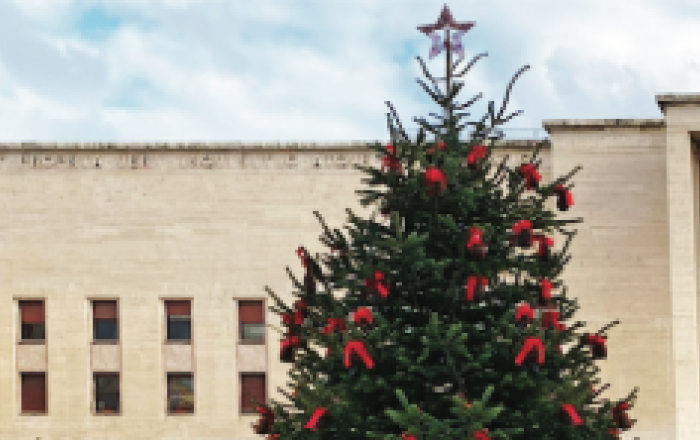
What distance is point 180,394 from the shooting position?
26.6 m

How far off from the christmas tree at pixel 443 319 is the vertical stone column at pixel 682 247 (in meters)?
12.4

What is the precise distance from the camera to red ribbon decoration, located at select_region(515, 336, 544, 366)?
1055 cm

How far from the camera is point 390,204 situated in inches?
458

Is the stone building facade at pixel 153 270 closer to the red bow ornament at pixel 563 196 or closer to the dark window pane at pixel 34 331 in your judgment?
the dark window pane at pixel 34 331

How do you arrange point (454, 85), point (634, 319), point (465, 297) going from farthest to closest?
point (634, 319) → point (454, 85) → point (465, 297)

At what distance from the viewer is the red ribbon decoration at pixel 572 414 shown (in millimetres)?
10641

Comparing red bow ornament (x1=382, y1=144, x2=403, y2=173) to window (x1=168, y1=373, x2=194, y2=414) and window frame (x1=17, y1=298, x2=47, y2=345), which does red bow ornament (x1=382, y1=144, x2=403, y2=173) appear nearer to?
window (x1=168, y1=373, x2=194, y2=414)

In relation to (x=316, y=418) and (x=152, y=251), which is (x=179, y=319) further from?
(x=316, y=418)

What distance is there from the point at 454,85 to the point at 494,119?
579mm

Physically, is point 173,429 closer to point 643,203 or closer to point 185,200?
point 185,200

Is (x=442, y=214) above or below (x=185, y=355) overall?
above

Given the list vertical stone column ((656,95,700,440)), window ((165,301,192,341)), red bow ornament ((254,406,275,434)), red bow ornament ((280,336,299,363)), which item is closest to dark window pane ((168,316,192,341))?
Answer: window ((165,301,192,341))

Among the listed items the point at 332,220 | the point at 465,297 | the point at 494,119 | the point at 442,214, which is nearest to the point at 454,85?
the point at 494,119

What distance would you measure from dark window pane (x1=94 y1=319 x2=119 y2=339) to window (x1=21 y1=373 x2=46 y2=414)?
5.64 ft
